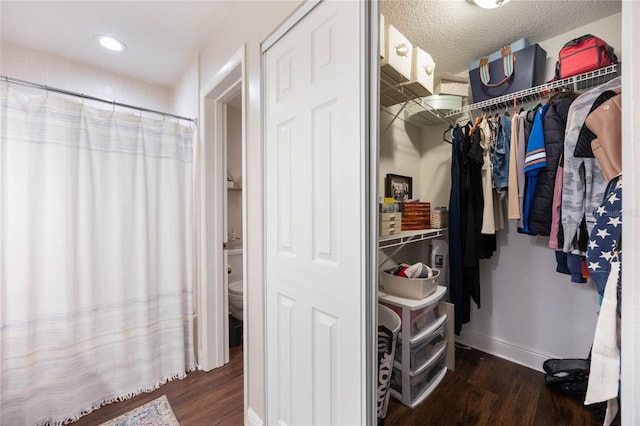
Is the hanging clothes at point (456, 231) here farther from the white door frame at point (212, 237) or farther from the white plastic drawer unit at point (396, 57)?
the white door frame at point (212, 237)

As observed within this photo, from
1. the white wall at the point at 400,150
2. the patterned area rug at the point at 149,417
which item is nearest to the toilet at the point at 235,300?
the patterned area rug at the point at 149,417

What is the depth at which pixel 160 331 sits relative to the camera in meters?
1.87

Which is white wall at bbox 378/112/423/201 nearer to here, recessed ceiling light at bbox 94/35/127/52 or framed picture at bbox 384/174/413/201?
framed picture at bbox 384/174/413/201

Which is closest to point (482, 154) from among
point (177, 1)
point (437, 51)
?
point (437, 51)

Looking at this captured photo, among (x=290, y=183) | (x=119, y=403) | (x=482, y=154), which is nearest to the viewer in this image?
(x=290, y=183)

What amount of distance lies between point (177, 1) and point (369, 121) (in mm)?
1524

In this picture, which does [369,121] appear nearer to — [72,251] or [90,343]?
[72,251]

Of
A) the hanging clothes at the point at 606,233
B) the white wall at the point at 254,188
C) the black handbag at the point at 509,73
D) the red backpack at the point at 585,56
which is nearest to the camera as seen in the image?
the hanging clothes at the point at 606,233

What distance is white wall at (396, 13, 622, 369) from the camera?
169 cm

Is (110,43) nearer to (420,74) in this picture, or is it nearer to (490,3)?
(420,74)

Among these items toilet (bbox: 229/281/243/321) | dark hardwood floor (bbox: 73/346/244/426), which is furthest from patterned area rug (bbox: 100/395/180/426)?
toilet (bbox: 229/281/243/321)

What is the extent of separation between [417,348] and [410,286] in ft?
1.21

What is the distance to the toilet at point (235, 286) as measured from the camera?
2.35 meters
